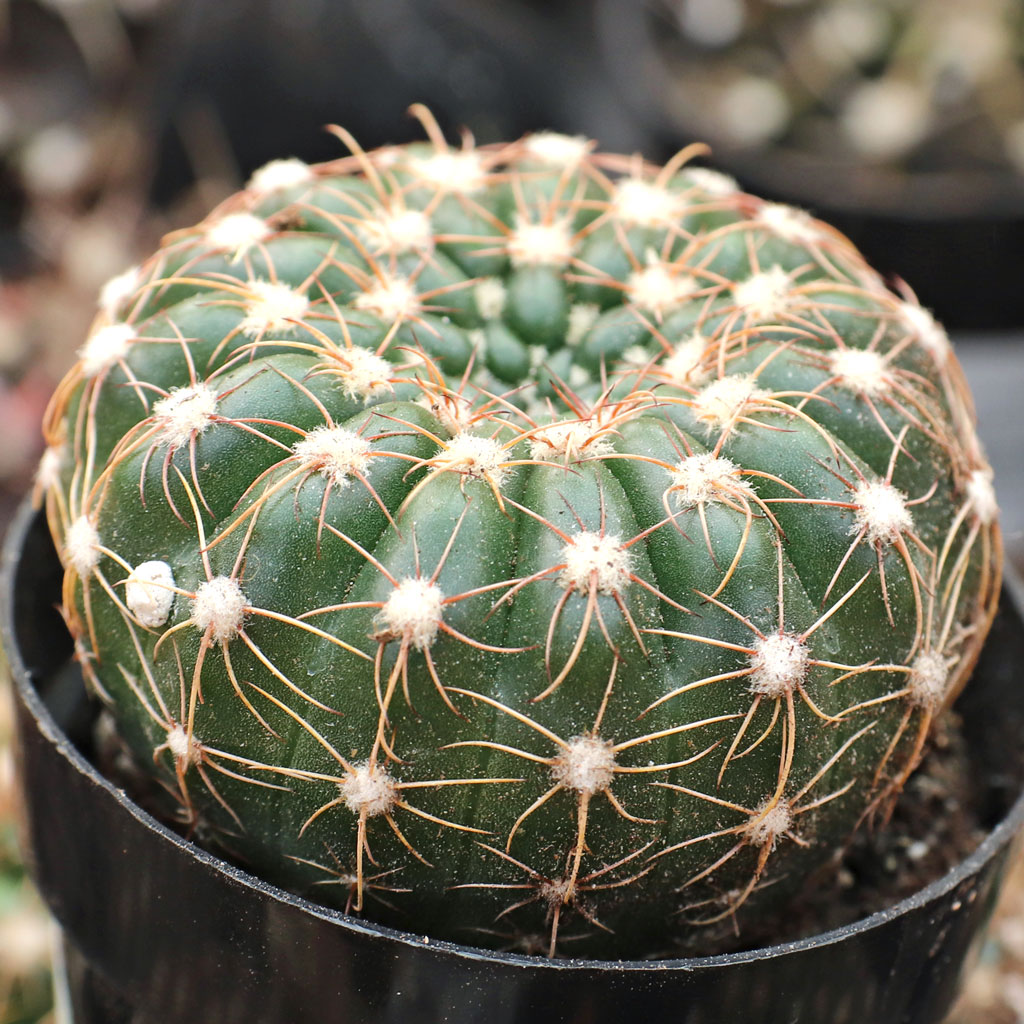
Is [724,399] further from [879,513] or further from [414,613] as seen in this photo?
[414,613]

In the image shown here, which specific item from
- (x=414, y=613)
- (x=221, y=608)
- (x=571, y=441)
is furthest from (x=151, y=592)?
(x=571, y=441)

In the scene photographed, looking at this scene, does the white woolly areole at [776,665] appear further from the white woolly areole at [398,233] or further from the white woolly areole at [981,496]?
the white woolly areole at [398,233]

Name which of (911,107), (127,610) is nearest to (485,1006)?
(127,610)

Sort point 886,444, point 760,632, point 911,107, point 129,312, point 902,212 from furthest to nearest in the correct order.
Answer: point 911,107 → point 902,212 → point 129,312 → point 886,444 → point 760,632

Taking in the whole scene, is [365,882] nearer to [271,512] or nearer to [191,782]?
[191,782]

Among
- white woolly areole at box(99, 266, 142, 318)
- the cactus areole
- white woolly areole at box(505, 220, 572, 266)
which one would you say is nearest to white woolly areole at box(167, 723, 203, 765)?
the cactus areole

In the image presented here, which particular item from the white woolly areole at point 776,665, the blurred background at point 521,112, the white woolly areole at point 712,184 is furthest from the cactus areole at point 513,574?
the blurred background at point 521,112
